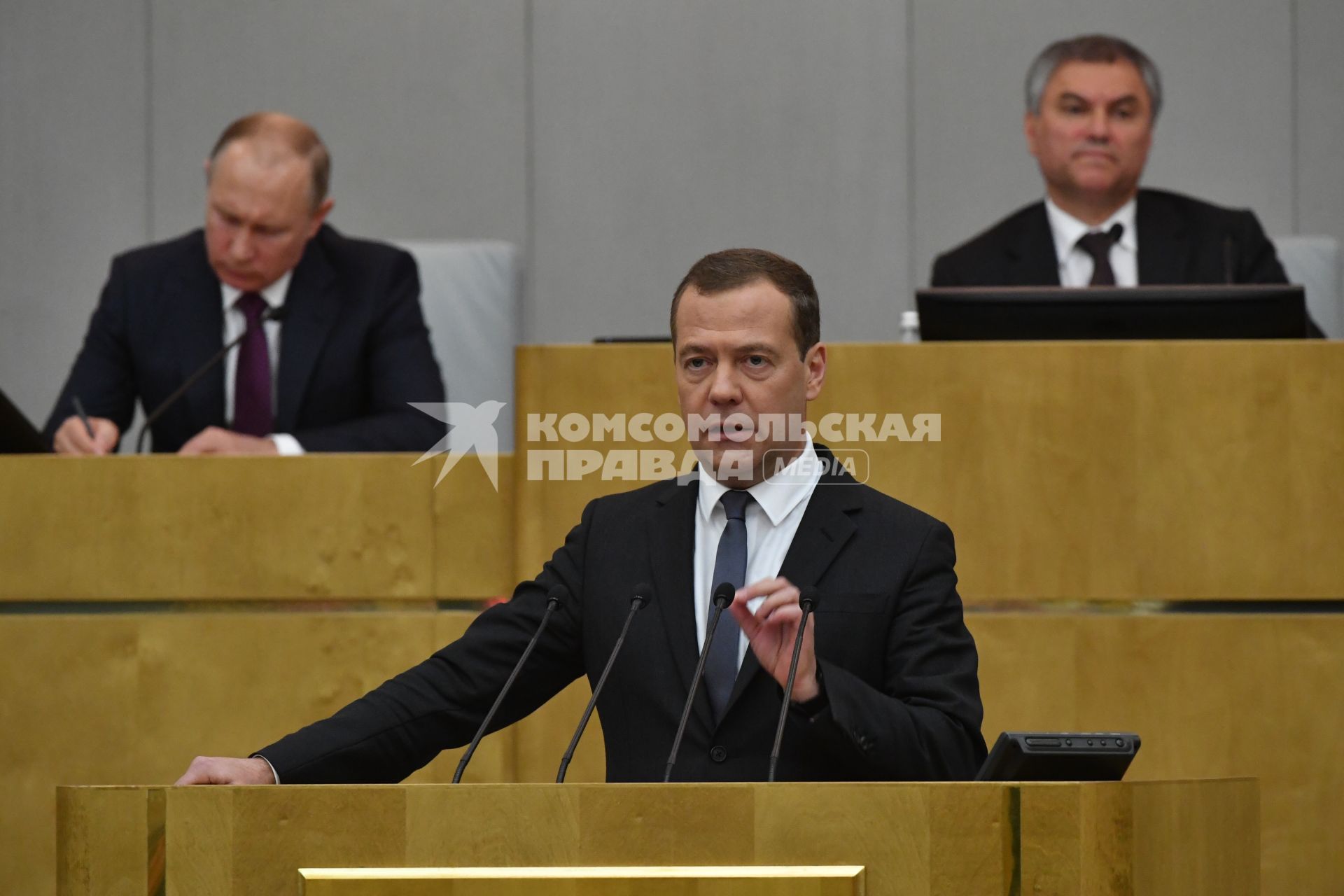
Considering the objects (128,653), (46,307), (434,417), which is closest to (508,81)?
(46,307)

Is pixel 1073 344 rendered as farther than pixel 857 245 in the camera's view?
No

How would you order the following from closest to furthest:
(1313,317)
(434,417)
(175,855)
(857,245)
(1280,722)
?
(175,855) → (1280,722) → (434,417) → (1313,317) → (857,245)

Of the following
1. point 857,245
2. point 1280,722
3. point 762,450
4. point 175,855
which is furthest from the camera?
point 857,245

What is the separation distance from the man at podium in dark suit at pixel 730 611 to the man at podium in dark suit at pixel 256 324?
4.71ft

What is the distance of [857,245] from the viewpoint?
489cm

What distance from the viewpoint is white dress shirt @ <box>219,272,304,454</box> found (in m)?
3.60

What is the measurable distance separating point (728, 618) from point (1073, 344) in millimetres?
869

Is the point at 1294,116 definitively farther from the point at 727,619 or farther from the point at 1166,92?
the point at 727,619

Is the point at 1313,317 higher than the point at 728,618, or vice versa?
the point at 1313,317

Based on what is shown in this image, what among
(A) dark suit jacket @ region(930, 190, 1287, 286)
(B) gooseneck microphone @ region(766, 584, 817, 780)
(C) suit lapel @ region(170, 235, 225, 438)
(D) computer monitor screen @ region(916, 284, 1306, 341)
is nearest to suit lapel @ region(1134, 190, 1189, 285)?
(A) dark suit jacket @ region(930, 190, 1287, 286)

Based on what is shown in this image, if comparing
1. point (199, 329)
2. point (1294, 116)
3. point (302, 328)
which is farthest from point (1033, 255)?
point (199, 329)

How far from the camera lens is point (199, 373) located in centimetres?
334

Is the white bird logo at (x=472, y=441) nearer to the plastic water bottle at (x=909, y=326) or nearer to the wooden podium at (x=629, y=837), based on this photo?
the plastic water bottle at (x=909, y=326)

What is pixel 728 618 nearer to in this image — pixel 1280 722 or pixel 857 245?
pixel 1280 722
